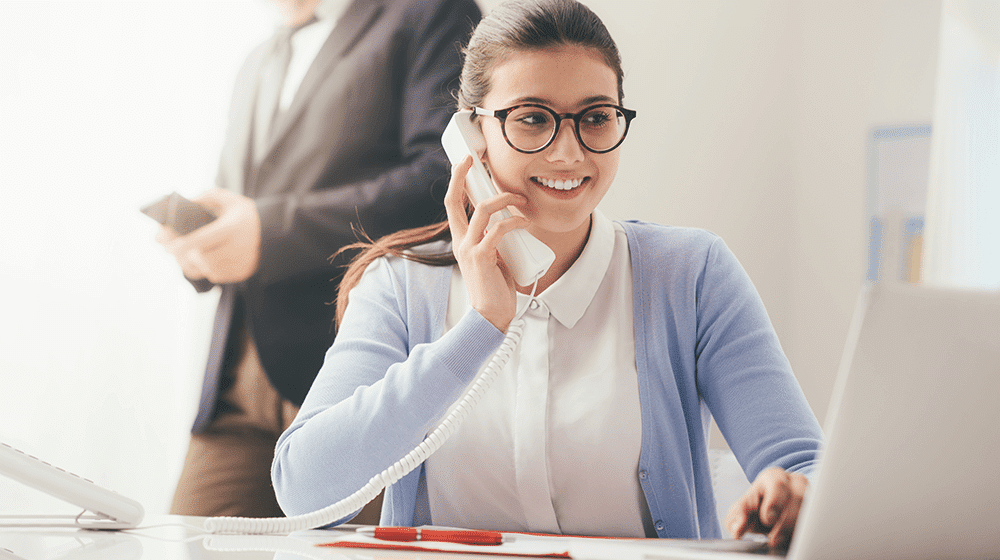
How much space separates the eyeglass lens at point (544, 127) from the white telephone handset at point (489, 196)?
73mm

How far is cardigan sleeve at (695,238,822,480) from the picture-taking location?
88 cm

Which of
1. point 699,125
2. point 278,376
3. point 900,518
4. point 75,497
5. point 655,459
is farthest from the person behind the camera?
point 699,125

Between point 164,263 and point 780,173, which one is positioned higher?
point 780,173

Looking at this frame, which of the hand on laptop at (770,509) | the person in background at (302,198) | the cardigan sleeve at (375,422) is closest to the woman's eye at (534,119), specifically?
the cardigan sleeve at (375,422)

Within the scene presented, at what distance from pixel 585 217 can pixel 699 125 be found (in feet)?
3.55

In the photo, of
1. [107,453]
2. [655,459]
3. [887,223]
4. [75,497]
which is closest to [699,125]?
[887,223]

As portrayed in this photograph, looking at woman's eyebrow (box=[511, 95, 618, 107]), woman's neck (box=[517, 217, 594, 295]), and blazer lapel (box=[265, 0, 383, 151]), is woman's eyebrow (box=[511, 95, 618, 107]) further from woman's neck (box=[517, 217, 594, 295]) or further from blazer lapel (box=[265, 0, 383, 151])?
blazer lapel (box=[265, 0, 383, 151])

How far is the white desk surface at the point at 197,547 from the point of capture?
56cm

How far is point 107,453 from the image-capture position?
6.44 feet

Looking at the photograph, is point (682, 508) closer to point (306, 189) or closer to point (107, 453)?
point (306, 189)

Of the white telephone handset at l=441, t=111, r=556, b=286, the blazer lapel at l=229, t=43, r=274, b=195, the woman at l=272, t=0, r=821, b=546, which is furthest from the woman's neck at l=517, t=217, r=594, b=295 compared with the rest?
the blazer lapel at l=229, t=43, r=274, b=195

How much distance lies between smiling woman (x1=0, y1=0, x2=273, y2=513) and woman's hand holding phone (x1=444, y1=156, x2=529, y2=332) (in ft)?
3.94

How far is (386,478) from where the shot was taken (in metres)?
0.86

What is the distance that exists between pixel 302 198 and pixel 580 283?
1.08 meters
